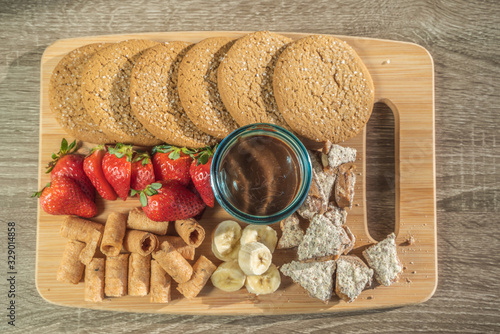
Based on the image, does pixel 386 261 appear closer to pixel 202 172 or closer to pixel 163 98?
pixel 202 172

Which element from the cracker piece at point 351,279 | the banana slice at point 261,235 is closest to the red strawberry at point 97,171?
the banana slice at point 261,235

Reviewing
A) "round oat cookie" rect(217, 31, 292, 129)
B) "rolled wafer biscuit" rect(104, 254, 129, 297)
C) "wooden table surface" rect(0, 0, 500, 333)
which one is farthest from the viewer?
"wooden table surface" rect(0, 0, 500, 333)

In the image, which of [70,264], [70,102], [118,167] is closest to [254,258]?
[118,167]

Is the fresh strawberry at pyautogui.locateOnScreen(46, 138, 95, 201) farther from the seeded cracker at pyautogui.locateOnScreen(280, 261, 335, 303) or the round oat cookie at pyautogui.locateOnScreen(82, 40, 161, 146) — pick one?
the seeded cracker at pyautogui.locateOnScreen(280, 261, 335, 303)

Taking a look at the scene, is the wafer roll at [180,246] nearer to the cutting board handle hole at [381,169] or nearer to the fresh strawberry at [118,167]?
the fresh strawberry at [118,167]

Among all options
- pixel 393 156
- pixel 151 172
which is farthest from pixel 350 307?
pixel 151 172

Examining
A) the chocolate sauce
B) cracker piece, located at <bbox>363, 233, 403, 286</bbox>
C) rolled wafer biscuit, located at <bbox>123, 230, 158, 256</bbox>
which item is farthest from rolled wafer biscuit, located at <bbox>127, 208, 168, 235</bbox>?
cracker piece, located at <bbox>363, 233, 403, 286</bbox>

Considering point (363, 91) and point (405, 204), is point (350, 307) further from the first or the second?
point (363, 91)
